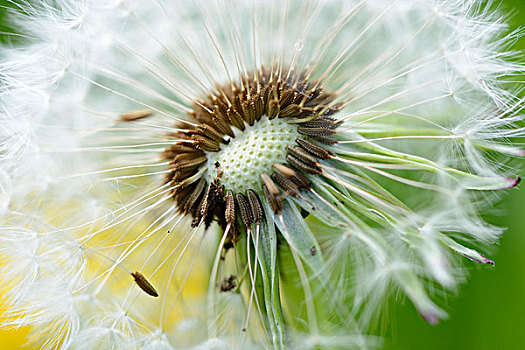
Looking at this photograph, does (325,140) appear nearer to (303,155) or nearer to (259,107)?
(303,155)

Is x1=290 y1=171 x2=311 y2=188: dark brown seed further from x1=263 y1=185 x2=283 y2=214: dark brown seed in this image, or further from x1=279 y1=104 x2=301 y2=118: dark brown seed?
x1=279 y1=104 x2=301 y2=118: dark brown seed

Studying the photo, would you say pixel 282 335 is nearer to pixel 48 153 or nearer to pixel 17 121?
pixel 48 153

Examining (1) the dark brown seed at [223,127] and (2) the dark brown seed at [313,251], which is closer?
(2) the dark brown seed at [313,251]

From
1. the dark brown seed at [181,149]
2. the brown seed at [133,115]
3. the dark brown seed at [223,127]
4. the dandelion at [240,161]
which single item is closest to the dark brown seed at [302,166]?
the dandelion at [240,161]

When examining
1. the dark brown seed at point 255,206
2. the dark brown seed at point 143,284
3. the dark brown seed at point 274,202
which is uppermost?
the dark brown seed at point 274,202

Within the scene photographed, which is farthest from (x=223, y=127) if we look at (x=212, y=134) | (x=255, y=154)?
(x=255, y=154)

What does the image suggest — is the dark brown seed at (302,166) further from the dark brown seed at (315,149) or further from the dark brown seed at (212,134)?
the dark brown seed at (212,134)
